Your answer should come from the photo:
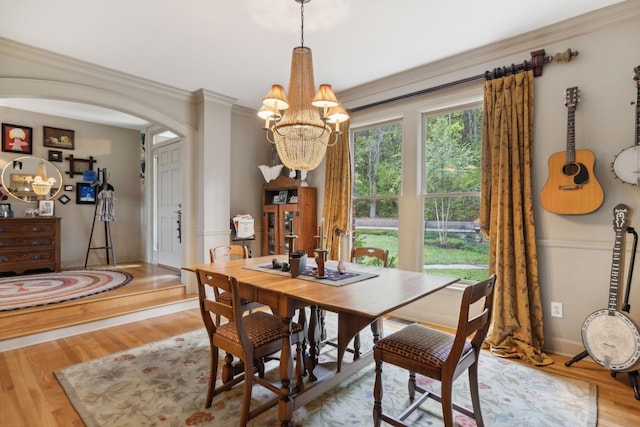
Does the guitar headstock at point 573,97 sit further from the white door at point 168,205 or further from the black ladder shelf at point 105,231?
the black ladder shelf at point 105,231

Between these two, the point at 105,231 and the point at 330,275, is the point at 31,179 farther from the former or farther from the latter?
the point at 330,275

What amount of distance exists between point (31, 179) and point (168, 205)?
2.02 meters

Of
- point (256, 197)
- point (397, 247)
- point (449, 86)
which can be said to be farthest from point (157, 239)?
point (449, 86)

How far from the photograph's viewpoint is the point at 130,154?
619 cm

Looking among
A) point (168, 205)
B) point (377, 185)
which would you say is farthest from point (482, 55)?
point (168, 205)

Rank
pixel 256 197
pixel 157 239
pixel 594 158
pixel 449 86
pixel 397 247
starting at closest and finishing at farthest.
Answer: pixel 594 158 < pixel 449 86 < pixel 397 247 < pixel 256 197 < pixel 157 239

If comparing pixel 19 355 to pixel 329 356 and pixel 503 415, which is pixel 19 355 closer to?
pixel 329 356

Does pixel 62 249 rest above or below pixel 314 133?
below

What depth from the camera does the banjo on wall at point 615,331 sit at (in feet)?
7.20

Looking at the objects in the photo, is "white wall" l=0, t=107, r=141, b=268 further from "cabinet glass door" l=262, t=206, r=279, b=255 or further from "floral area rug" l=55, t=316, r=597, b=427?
"floral area rug" l=55, t=316, r=597, b=427

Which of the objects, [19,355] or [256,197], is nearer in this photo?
[19,355]

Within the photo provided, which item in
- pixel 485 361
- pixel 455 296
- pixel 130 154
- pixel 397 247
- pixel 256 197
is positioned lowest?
pixel 485 361

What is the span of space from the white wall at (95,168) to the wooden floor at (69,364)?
3.14m

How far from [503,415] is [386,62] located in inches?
124
